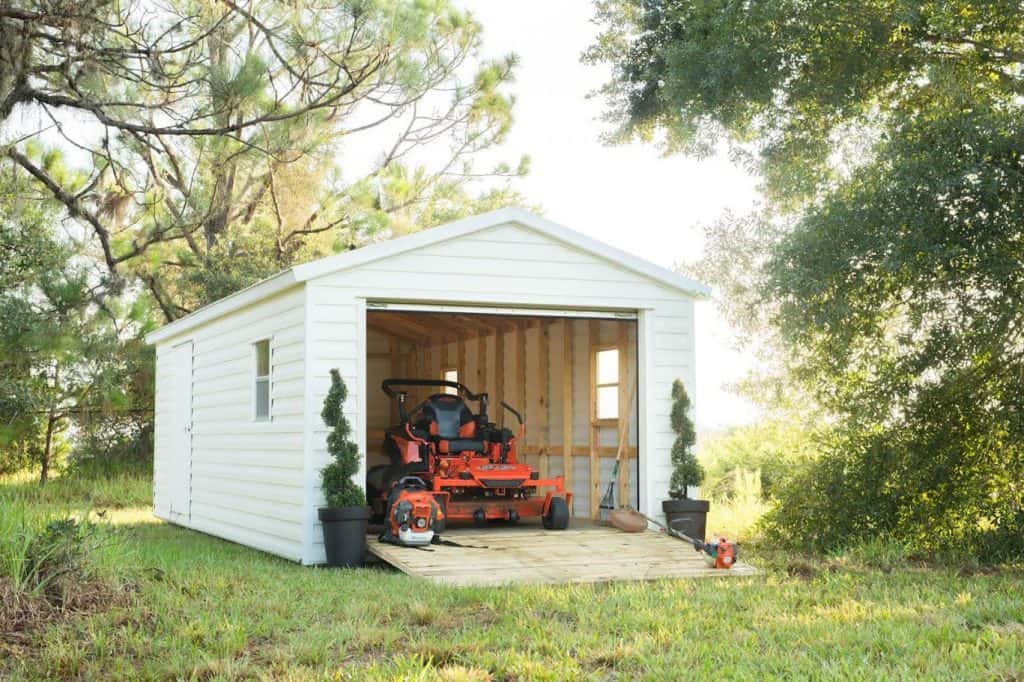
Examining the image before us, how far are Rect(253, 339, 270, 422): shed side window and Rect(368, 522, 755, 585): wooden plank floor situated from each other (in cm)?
230

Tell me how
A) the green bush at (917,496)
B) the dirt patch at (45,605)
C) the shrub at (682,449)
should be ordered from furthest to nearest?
the shrub at (682,449)
the green bush at (917,496)
the dirt patch at (45,605)

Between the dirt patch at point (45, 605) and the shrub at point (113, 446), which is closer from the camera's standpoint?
the dirt patch at point (45, 605)

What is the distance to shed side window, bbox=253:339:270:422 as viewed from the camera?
11.9 meters

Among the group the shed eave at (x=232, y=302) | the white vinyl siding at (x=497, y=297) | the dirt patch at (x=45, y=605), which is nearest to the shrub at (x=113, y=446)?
the shed eave at (x=232, y=302)

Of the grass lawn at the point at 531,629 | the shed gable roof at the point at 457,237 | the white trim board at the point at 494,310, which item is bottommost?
the grass lawn at the point at 531,629

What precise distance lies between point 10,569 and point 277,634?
1842 millimetres

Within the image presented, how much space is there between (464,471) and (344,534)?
2.06 metres

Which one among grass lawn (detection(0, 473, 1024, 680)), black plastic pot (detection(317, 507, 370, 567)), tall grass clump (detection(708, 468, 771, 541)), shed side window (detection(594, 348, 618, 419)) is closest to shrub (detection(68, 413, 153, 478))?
tall grass clump (detection(708, 468, 771, 541))

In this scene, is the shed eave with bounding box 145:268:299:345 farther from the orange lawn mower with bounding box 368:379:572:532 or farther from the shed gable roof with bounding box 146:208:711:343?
the orange lawn mower with bounding box 368:379:572:532

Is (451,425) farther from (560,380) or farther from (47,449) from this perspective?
(47,449)

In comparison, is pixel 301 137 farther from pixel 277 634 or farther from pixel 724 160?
pixel 277 634

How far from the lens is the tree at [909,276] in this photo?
33.1ft

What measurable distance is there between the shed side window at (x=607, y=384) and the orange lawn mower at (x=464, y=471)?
3.60 ft

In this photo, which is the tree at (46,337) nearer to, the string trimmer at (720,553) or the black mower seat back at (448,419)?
the black mower seat back at (448,419)
